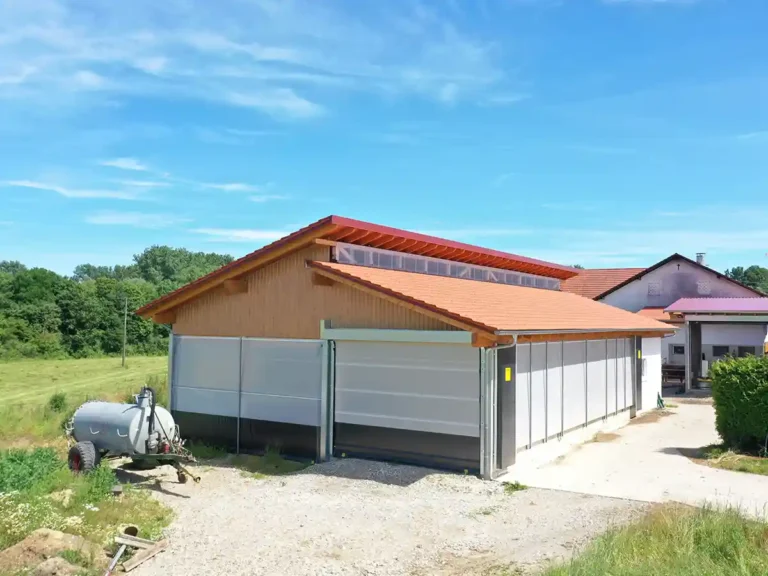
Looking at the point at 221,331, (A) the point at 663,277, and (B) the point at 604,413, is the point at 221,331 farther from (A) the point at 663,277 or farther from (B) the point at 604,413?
(A) the point at 663,277

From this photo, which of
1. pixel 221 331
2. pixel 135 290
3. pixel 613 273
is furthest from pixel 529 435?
pixel 135 290

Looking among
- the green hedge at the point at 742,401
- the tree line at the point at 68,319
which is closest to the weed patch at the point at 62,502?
the green hedge at the point at 742,401

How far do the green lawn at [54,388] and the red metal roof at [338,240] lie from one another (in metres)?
4.73

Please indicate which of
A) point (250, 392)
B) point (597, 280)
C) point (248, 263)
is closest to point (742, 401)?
point (250, 392)

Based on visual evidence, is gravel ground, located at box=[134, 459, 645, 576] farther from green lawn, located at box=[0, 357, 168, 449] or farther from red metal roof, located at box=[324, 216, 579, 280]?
green lawn, located at box=[0, 357, 168, 449]

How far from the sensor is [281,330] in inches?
597

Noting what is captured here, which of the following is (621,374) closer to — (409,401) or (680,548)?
(409,401)

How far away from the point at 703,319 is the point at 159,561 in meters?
26.1

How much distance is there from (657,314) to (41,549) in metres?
31.2

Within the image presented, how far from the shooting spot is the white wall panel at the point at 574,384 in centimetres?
1658

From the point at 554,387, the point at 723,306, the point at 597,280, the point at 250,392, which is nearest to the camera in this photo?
the point at 250,392

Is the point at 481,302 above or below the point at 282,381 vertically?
above

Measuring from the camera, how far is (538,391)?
49.2 ft

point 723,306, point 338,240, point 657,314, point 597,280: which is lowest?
point 657,314
